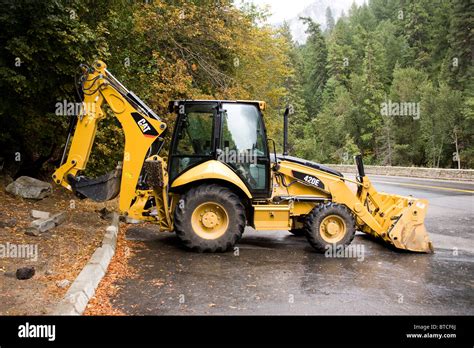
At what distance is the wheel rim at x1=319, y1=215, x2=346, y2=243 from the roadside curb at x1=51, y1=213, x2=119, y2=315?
393cm

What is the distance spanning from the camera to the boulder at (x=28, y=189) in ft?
39.5

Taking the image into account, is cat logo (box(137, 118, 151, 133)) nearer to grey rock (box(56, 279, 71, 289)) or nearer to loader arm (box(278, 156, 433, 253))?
loader arm (box(278, 156, 433, 253))

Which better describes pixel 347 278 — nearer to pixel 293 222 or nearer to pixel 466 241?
pixel 293 222

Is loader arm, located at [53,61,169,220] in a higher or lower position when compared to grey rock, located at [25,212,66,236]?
higher

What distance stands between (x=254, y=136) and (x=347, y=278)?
3.25 metres

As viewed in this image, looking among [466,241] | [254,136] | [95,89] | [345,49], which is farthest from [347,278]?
[345,49]

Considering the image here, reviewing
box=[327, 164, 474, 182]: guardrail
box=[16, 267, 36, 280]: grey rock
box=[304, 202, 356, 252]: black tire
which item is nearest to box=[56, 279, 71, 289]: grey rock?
box=[16, 267, 36, 280]: grey rock

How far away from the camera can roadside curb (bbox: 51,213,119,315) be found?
5445 millimetres

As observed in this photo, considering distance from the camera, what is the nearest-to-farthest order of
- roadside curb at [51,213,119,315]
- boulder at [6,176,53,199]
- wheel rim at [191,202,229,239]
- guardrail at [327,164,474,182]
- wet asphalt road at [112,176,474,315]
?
roadside curb at [51,213,119,315], wet asphalt road at [112,176,474,315], wheel rim at [191,202,229,239], boulder at [6,176,53,199], guardrail at [327,164,474,182]

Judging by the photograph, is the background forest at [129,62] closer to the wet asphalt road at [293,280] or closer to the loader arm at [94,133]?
the loader arm at [94,133]

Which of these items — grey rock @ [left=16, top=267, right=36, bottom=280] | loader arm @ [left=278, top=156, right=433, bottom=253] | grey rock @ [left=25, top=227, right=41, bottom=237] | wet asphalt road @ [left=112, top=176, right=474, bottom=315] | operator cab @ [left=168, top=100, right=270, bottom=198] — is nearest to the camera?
wet asphalt road @ [left=112, top=176, right=474, bottom=315]

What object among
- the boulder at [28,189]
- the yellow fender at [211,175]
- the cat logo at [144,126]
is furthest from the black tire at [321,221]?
the boulder at [28,189]

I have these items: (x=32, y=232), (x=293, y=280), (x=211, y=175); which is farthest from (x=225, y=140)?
(x=32, y=232)

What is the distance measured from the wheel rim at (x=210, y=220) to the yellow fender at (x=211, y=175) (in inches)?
19.9
